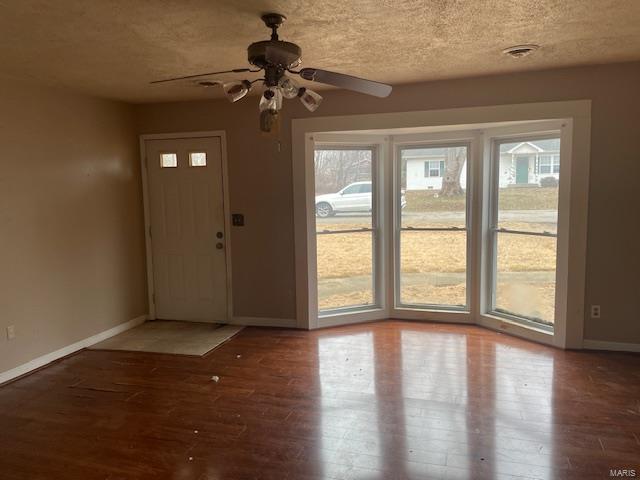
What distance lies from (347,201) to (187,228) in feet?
6.05

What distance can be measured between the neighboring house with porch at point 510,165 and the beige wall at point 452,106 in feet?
1.26

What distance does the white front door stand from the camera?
5098 mm

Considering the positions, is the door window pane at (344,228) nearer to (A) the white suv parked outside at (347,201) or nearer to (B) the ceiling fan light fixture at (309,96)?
(A) the white suv parked outside at (347,201)

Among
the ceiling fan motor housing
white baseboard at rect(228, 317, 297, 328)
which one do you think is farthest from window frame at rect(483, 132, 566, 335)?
the ceiling fan motor housing

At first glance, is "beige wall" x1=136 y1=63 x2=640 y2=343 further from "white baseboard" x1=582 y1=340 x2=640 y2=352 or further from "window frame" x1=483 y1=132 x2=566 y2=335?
"window frame" x1=483 y1=132 x2=566 y2=335

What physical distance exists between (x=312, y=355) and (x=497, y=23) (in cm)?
297

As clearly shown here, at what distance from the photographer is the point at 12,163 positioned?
149 inches

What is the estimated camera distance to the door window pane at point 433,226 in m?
4.92

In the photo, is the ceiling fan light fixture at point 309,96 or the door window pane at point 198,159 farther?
the door window pane at point 198,159

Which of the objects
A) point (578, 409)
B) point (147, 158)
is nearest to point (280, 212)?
point (147, 158)

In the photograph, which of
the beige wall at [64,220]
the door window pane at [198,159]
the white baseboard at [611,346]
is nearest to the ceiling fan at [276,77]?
the beige wall at [64,220]

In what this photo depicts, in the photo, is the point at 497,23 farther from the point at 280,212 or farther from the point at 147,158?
the point at 147,158

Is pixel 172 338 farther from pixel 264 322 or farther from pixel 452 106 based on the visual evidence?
pixel 452 106

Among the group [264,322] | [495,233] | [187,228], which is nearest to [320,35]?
[495,233]
